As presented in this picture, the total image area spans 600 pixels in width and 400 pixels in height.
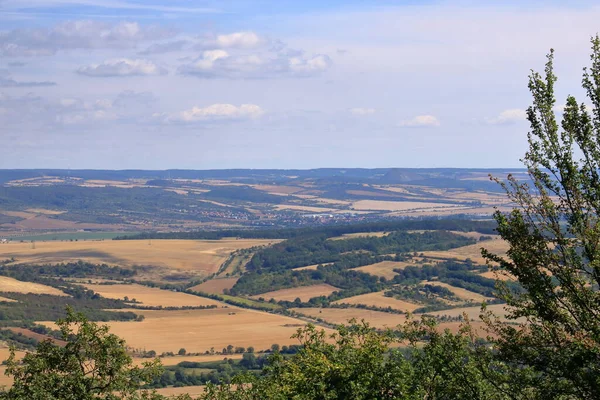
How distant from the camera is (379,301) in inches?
5723

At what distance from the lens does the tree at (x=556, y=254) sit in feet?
72.9

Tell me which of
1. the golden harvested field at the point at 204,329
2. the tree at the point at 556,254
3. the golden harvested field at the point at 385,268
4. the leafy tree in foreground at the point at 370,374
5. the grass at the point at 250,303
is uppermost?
the tree at the point at 556,254

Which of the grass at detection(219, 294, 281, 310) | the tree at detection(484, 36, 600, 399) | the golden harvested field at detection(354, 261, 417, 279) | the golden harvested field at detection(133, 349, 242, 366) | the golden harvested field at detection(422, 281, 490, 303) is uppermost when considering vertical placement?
the tree at detection(484, 36, 600, 399)

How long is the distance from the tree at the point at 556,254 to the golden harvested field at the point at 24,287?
447 ft

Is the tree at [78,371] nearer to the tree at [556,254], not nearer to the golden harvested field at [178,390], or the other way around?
the tree at [556,254]

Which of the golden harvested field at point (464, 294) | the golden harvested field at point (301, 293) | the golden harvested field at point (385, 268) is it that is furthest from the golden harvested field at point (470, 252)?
the golden harvested field at point (301, 293)

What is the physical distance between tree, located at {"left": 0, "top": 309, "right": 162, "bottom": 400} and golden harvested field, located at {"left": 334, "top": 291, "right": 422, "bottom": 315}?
10773 cm

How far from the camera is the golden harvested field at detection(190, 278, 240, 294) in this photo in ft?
543

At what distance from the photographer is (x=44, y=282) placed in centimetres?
16550

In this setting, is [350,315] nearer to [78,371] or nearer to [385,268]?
[385,268]

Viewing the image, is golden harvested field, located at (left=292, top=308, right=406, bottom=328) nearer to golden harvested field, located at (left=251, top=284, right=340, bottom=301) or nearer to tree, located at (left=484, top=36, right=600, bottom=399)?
golden harvested field, located at (left=251, top=284, right=340, bottom=301)

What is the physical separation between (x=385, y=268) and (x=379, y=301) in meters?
33.1

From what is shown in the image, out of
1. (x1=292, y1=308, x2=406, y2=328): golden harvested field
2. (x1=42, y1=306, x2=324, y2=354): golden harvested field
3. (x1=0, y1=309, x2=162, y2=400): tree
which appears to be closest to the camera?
(x1=0, y1=309, x2=162, y2=400): tree

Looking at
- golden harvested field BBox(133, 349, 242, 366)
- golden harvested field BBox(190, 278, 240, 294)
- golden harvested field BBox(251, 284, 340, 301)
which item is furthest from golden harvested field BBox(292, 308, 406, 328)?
golden harvested field BBox(190, 278, 240, 294)
